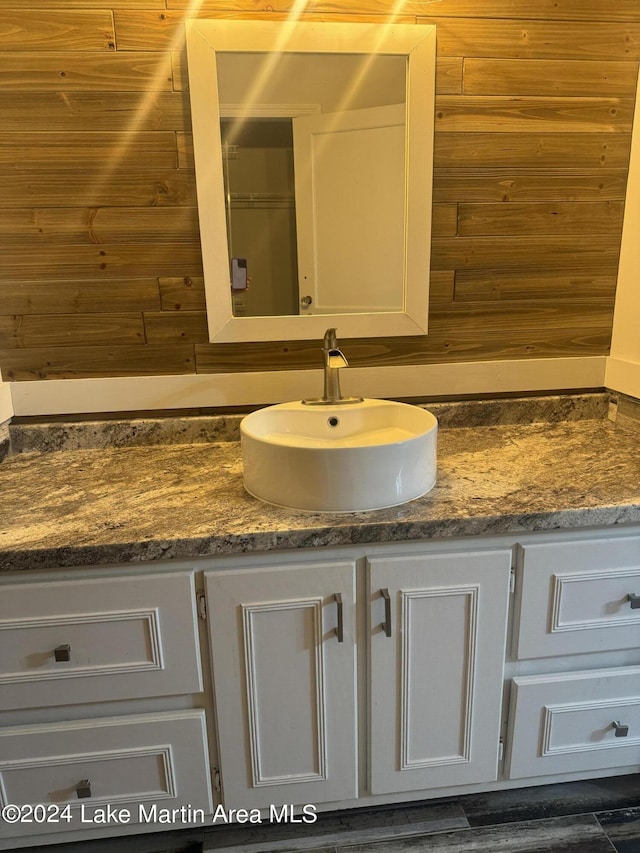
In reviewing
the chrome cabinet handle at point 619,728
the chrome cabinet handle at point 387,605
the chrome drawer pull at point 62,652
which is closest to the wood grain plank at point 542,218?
the chrome cabinet handle at point 387,605

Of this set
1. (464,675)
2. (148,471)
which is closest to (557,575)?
(464,675)

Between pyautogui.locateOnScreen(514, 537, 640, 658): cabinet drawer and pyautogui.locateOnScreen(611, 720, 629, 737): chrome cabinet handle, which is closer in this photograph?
pyautogui.locateOnScreen(514, 537, 640, 658): cabinet drawer

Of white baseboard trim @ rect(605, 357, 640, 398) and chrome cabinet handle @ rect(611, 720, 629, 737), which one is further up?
white baseboard trim @ rect(605, 357, 640, 398)

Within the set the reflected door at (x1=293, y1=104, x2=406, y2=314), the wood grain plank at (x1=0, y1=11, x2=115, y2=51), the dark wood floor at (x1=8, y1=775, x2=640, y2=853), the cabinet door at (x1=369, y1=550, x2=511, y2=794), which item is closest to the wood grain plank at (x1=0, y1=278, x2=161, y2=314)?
the reflected door at (x1=293, y1=104, x2=406, y2=314)

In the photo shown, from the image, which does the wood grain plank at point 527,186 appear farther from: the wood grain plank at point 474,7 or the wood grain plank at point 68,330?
the wood grain plank at point 68,330

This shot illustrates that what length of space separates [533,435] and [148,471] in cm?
100

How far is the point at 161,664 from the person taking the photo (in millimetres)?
1093

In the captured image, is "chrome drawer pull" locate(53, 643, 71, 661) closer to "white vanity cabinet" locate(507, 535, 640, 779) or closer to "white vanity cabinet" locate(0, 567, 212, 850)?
"white vanity cabinet" locate(0, 567, 212, 850)

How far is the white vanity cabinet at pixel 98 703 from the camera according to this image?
1.05 m

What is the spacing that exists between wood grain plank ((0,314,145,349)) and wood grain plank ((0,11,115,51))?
60 centimetres

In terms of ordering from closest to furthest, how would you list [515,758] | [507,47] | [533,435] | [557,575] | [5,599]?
[5,599], [557,575], [515,758], [507,47], [533,435]

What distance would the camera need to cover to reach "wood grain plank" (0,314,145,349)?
144 centimetres

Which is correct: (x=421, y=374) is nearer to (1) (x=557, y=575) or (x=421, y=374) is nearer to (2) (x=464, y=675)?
(1) (x=557, y=575)

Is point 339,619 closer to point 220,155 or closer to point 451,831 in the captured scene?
point 451,831
